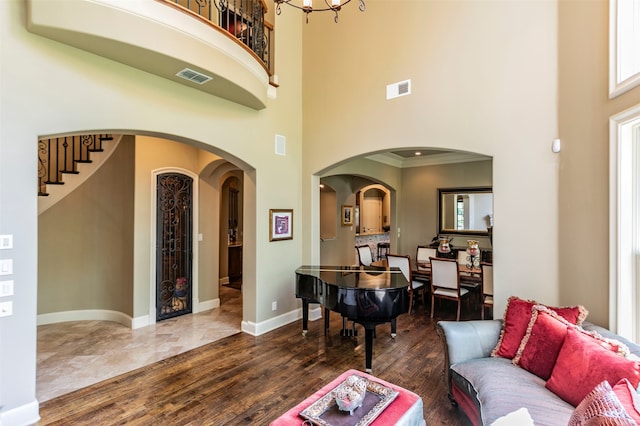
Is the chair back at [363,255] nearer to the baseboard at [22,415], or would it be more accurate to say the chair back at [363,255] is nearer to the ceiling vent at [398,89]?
the ceiling vent at [398,89]

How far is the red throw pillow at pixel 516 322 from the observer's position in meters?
2.47

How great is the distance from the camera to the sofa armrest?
2.63m

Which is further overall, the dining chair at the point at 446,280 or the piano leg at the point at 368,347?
the dining chair at the point at 446,280

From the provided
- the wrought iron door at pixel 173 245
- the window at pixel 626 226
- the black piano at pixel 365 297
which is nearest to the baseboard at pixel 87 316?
the wrought iron door at pixel 173 245

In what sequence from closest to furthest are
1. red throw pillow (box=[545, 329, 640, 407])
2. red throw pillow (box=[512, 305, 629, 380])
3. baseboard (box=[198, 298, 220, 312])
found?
red throw pillow (box=[545, 329, 640, 407]) < red throw pillow (box=[512, 305, 629, 380]) < baseboard (box=[198, 298, 220, 312])

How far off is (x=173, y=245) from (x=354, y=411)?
174 inches

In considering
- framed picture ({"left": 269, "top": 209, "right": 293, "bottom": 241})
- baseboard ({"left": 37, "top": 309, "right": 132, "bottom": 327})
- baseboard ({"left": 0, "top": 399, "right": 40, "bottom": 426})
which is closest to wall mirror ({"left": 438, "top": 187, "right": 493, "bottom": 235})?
framed picture ({"left": 269, "top": 209, "right": 293, "bottom": 241})

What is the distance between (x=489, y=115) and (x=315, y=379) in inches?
141

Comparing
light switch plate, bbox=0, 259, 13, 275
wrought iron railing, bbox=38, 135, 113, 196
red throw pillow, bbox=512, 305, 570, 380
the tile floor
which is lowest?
the tile floor

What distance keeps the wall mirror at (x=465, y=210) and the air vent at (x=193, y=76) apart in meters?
6.09

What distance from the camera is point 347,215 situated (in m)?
8.81

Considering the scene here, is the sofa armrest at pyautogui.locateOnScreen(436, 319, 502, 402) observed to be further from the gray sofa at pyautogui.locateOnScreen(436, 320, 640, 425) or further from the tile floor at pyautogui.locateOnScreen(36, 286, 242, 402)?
the tile floor at pyautogui.locateOnScreen(36, 286, 242, 402)

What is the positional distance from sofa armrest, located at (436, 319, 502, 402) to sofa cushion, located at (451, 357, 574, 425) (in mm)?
70

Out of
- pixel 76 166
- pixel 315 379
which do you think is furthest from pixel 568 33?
pixel 76 166
